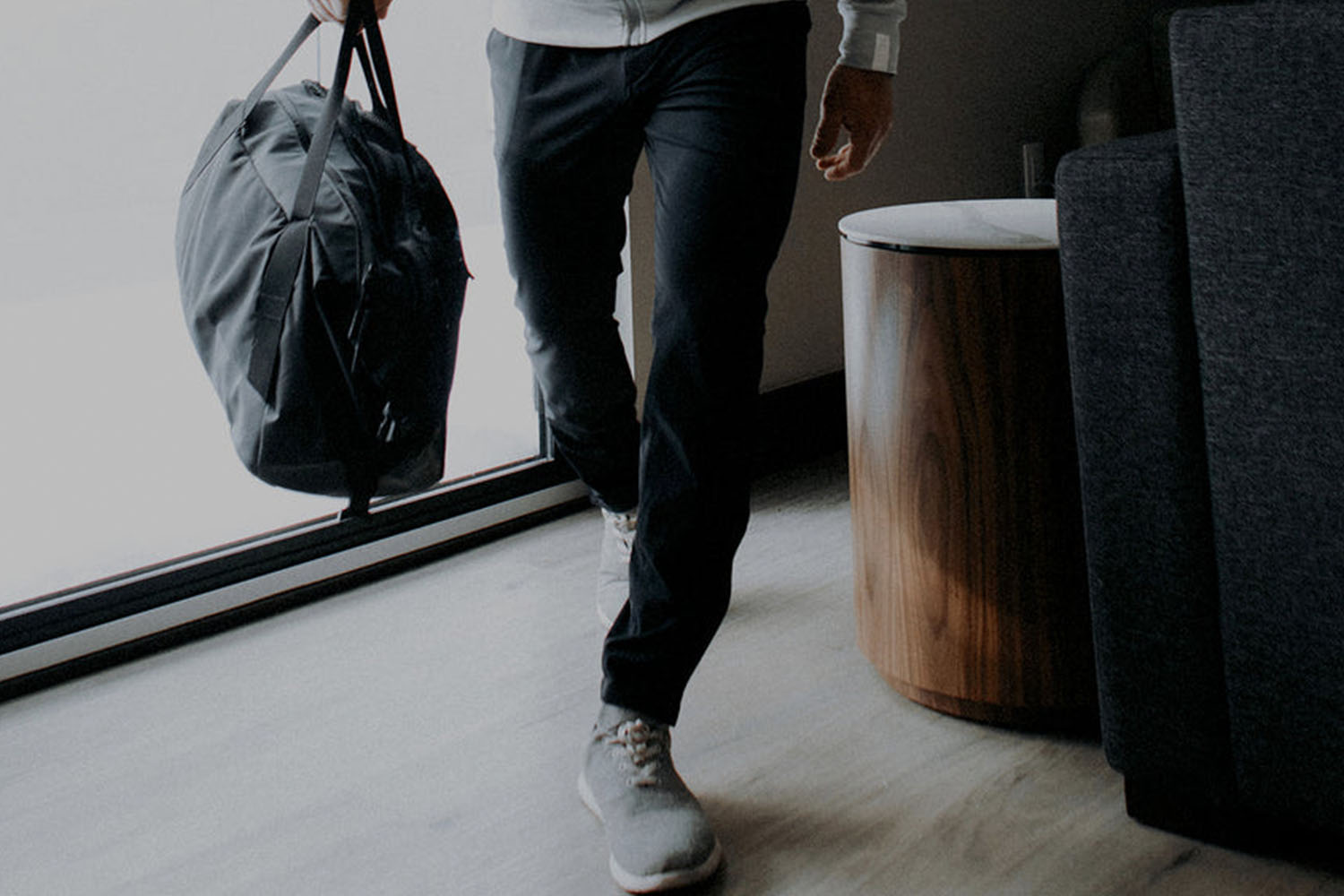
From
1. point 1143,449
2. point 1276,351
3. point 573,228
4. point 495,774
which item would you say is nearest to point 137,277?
point 573,228

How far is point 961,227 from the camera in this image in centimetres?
156

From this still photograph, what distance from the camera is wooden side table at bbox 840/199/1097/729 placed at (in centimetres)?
146

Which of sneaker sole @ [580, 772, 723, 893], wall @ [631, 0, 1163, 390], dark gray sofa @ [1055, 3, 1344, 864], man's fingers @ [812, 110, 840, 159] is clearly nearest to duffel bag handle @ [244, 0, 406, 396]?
man's fingers @ [812, 110, 840, 159]

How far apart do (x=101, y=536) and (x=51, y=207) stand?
1.11 meters

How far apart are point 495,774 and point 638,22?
0.86m

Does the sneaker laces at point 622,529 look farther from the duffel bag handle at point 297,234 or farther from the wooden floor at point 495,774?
the duffel bag handle at point 297,234

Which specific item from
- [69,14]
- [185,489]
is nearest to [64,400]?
[185,489]

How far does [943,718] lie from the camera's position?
1604mm

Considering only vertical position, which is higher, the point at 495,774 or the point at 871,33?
the point at 871,33

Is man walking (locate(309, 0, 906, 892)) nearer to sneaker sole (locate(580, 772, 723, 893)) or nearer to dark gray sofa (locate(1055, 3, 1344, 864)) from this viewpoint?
sneaker sole (locate(580, 772, 723, 893))

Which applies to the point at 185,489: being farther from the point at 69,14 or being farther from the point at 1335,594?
the point at 1335,594

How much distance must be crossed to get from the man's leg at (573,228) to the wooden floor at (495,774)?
327mm

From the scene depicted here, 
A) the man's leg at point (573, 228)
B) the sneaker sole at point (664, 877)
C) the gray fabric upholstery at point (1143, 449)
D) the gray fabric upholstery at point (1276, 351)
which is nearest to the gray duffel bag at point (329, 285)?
the man's leg at point (573, 228)

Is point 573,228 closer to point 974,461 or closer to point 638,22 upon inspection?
point 638,22
